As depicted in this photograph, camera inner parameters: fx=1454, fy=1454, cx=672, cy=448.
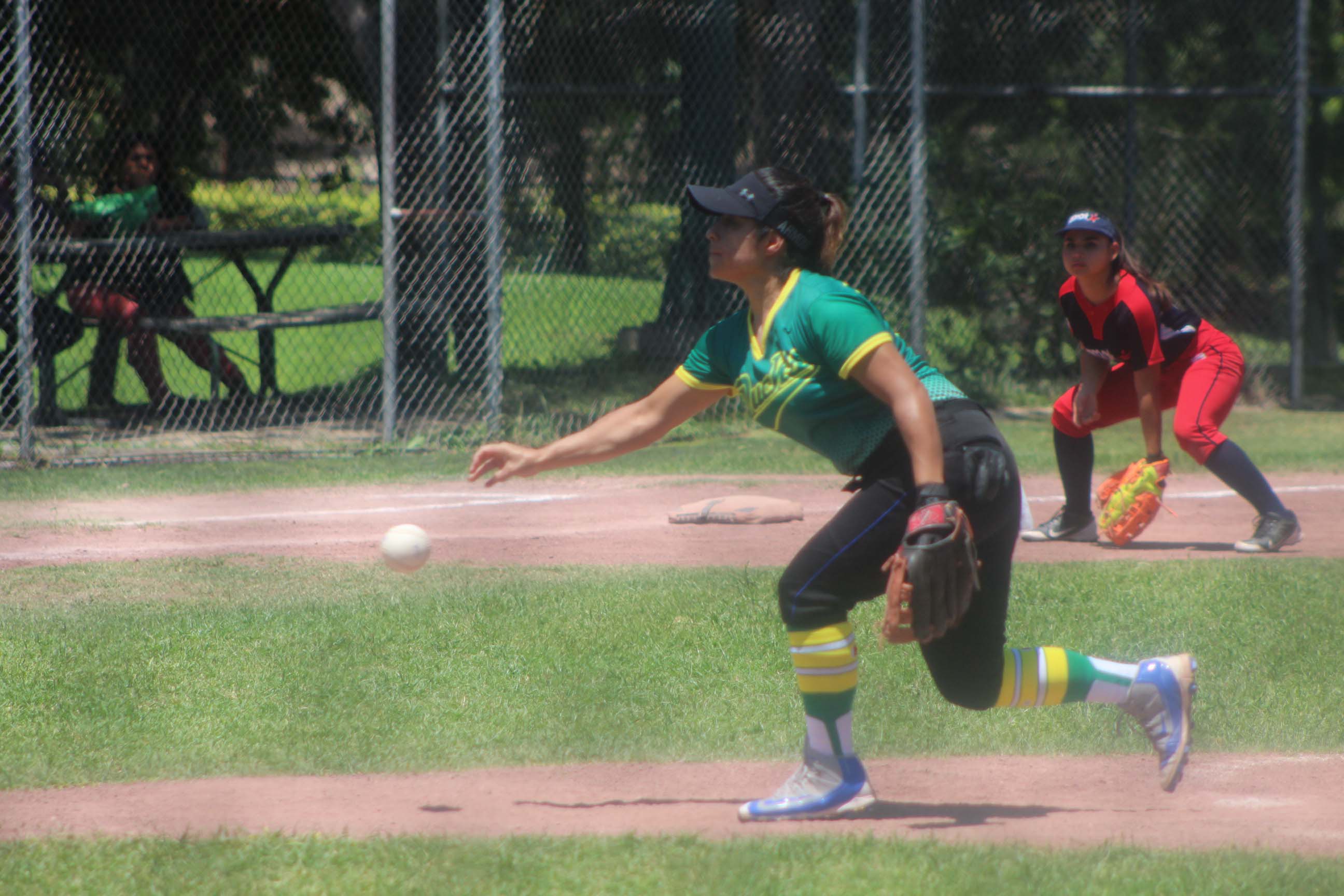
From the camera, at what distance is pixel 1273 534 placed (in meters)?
6.89

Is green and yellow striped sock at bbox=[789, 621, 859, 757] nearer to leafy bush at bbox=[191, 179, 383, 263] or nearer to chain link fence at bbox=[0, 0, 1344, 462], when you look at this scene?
chain link fence at bbox=[0, 0, 1344, 462]

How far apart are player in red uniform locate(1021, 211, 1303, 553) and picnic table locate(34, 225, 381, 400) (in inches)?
208

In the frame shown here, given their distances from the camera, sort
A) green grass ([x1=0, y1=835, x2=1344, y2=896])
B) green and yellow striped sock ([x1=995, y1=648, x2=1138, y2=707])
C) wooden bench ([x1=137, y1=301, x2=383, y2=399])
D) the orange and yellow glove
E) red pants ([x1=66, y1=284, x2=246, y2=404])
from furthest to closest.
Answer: red pants ([x1=66, y1=284, x2=246, y2=404]) → wooden bench ([x1=137, y1=301, x2=383, y2=399]) → the orange and yellow glove → green and yellow striped sock ([x1=995, y1=648, x2=1138, y2=707]) → green grass ([x1=0, y1=835, x2=1344, y2=896])

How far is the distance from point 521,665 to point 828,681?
178 centimetres

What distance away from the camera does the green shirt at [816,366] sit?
3.52 meters

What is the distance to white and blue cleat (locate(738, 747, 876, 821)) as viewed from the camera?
12.3ft

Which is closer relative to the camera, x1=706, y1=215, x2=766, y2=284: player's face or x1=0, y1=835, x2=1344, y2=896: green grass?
x1=0, y1=835, x2=1344, y2=896: green grass

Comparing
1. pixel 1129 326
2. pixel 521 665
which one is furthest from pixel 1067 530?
pixel 521 665

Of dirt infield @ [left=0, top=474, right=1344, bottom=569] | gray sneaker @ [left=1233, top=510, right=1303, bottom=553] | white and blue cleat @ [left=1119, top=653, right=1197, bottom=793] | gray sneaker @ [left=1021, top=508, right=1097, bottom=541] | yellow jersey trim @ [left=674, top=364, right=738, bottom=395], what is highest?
yellow jersey trim @ [left=674, top=364, right=738, bottom=395]

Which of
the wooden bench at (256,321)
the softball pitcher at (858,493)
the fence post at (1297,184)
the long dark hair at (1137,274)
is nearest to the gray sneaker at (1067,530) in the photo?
the long dark hair at (1137,274)

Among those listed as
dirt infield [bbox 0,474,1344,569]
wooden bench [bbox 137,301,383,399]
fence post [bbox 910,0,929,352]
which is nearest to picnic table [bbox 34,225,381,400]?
wooden bench [bbox 137,301,383,399]

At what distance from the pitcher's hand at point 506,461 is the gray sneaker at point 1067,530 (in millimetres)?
3956

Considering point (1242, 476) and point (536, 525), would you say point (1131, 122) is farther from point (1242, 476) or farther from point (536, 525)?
point (536, 525)

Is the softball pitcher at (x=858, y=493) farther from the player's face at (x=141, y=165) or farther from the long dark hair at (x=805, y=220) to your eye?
the player's face at (x=141, y=165)
